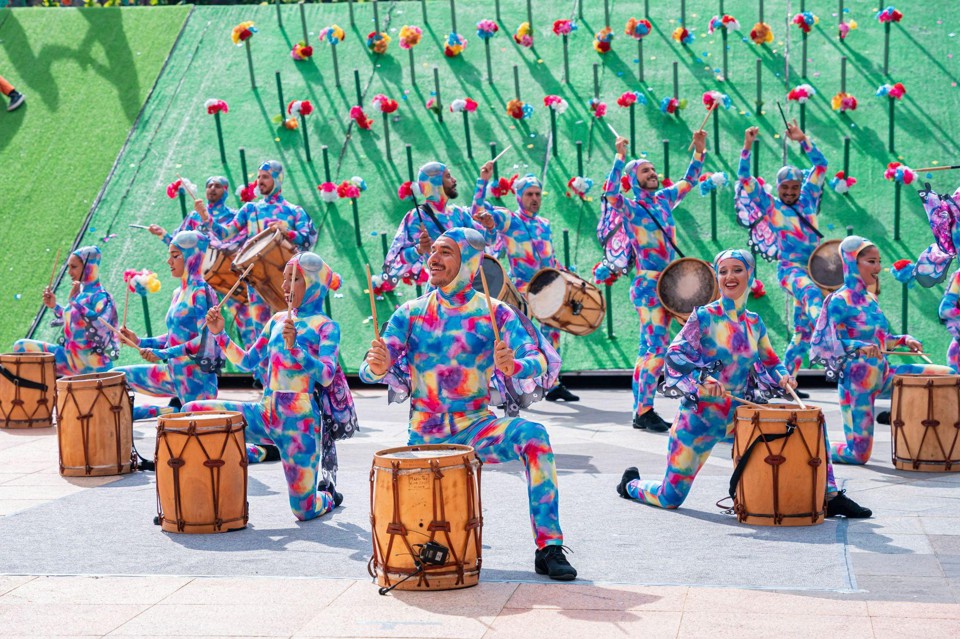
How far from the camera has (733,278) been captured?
299 inches

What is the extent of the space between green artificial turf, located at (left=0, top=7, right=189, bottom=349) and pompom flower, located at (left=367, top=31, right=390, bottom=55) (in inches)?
124

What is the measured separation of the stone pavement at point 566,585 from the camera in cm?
531

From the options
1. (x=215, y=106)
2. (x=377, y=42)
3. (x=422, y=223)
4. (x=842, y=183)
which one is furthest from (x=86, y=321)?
(x=842, y=183)

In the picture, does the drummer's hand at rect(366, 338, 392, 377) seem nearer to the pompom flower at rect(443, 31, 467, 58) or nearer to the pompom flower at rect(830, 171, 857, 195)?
the pompom flower at rect(830, 171, 857, 195)

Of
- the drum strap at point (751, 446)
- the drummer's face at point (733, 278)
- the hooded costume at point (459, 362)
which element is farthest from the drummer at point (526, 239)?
the hooded costume at point (459, 362)

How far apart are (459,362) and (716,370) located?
1.75 meters

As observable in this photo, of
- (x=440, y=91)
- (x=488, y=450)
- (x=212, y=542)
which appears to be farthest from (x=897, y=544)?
(x=440, y=91)

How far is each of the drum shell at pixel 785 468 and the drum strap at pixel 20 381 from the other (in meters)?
6.64

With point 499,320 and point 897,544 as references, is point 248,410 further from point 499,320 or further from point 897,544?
point 897,544

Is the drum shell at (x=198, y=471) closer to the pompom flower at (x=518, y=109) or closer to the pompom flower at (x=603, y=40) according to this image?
the pompom flower at (x=518, y=109)

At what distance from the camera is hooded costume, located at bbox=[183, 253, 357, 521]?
7559mm

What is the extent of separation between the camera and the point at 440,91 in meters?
17.2

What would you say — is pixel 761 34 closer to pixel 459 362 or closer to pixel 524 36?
pixel 524 36

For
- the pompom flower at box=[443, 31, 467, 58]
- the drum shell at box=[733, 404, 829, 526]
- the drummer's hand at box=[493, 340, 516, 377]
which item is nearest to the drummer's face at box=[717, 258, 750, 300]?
the drum shell at box=[733, 404, 829, 526]
